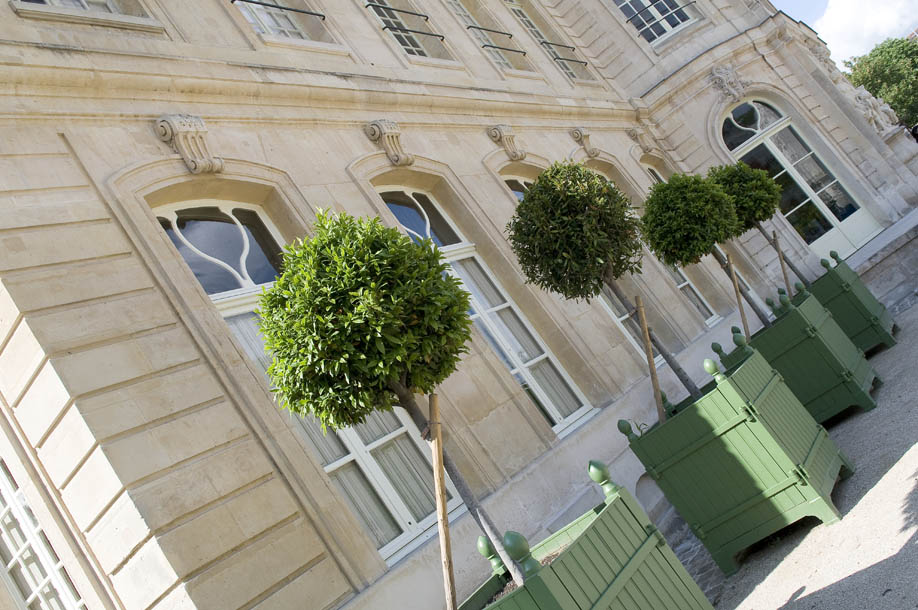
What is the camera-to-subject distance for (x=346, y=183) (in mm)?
7191

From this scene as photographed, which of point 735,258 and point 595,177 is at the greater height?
point 595,177

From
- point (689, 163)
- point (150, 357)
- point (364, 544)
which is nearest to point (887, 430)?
point (364, 544)

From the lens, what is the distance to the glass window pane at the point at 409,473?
587 centimetres

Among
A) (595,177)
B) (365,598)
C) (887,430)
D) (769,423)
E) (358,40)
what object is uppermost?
(358,40)

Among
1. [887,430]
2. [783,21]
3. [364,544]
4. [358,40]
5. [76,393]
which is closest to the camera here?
[76,393]

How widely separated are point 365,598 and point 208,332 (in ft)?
6.54

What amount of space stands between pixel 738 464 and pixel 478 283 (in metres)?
3.69

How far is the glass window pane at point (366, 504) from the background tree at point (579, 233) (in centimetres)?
236

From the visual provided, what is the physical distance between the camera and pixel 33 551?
5109 millimetres

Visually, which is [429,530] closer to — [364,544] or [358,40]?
[364,544]

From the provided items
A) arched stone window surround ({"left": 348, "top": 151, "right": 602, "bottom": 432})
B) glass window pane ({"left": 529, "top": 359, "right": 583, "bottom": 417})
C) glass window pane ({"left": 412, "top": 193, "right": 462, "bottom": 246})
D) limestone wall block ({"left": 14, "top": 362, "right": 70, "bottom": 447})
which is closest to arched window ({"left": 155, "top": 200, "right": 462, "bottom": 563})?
limestone wall block ({"left": 14, "top": 362, "right": 70, "bottom": 447})

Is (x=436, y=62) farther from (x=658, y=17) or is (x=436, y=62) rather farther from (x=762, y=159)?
(x=762, y=159)

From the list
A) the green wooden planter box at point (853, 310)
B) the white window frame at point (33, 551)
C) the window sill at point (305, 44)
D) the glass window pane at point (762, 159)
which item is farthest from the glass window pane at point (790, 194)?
the white window frame at point (33, 551)

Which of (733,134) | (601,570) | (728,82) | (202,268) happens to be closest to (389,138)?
(202,268)
